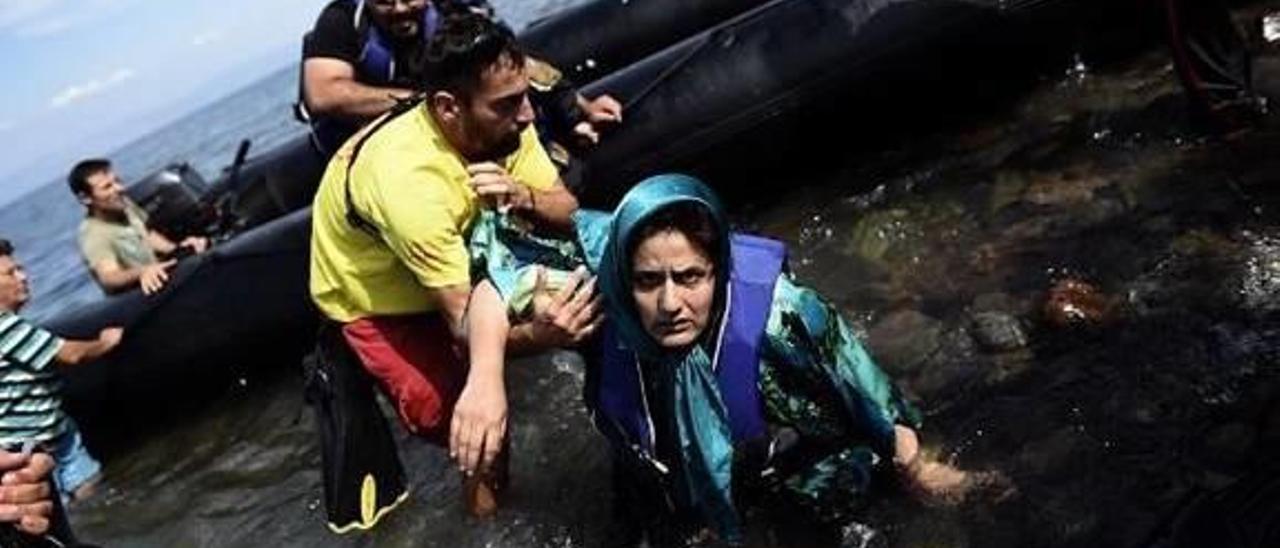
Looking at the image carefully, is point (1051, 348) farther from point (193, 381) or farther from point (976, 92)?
point (193, 381)

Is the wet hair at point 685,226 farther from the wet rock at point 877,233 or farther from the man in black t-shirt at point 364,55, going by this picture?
the wet rock at point 877,233

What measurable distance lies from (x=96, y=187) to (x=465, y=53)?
188 inches

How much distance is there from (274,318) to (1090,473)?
4701mm

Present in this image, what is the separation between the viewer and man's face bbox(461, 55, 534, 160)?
2.95 metres

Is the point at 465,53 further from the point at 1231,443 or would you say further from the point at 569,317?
the point at 1231,443

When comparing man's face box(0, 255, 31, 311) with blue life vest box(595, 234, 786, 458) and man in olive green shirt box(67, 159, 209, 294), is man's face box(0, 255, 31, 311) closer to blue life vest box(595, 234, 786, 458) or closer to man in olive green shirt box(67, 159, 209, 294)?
man in olive green shirt box(67, 159, 209, 294)

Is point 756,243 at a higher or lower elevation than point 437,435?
higher

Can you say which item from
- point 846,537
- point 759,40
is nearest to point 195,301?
point 759,40

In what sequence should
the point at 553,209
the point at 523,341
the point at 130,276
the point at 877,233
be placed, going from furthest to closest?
the point at 130,276, the point at 877,233, the point at 553,209, the point at 523,341

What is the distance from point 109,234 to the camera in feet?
22.2

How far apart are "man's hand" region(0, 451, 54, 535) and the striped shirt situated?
0.70m

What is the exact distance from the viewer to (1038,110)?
6.28 meters

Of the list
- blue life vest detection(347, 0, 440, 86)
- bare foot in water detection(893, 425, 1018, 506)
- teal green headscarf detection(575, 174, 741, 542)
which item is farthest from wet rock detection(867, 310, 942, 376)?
blue life vest detection(347, 0, 440, 86)

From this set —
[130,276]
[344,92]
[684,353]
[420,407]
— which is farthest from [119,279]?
[684,353]
